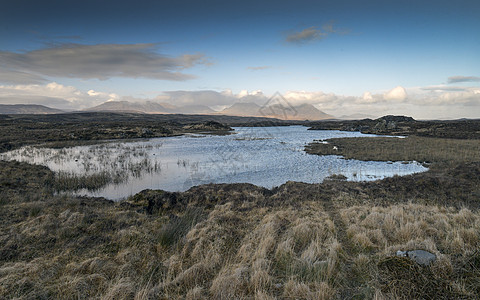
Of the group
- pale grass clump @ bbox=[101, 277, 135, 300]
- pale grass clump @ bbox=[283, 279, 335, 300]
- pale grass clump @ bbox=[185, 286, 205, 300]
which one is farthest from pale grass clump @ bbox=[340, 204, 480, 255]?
pale grass clump @ bbox=[101, 277, 135, 300]

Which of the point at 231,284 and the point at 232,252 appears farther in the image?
the point at 232,252

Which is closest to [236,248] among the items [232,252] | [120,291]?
[232,252]

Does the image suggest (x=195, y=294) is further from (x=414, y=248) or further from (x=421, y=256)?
(x=414, y=248)

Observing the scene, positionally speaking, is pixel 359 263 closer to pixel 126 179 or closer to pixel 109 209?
pixel 109 209

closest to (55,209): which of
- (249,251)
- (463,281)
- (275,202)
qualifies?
(249,251)

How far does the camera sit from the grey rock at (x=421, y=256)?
481 centimetres

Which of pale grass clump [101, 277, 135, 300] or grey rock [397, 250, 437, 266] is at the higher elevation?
grey rock [397, 250, 437, 266]

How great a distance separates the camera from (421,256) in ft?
16.3

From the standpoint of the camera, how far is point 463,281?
4258 millimetres

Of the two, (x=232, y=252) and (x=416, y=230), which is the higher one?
(x=416, y=230)

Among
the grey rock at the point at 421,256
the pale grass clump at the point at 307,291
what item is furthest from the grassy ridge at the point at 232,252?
the grey rock at the point at 421,256

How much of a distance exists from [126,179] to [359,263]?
665 inches

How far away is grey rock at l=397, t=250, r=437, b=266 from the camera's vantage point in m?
4.81

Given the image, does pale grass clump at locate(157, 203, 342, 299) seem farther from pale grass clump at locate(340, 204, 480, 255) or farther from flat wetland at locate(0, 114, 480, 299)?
pale grass clump at locate(340, 204, 480, 255)
